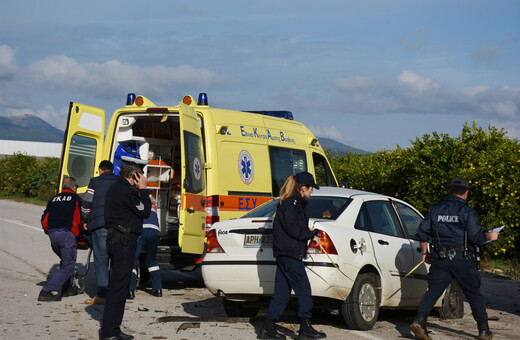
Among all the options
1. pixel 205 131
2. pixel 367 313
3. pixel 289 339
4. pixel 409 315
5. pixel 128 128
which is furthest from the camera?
pixel 128 128

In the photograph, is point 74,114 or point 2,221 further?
point 2,221

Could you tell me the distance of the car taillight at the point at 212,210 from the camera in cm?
1055

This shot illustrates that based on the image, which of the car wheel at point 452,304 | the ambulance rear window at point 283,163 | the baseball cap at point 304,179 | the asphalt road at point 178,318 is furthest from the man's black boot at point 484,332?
the ambulance rear window at point 283,163

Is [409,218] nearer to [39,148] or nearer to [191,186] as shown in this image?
[191,186]

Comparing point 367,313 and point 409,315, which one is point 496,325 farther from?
point 367,313

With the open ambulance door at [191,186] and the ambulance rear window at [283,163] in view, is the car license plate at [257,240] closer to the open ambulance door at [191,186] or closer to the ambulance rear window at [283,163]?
the open ambulance door at [191,186]

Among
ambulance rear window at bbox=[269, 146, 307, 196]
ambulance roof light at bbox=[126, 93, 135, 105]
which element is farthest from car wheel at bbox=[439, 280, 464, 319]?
ambulance roof light at bbox=[126, 93, 135, 105]

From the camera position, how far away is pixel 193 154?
408 inches

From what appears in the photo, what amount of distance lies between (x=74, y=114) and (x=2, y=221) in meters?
14.3

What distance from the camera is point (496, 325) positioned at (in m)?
8.77

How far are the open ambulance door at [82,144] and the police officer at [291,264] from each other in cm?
475

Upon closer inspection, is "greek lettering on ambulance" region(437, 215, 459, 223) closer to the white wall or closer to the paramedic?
the paramedic

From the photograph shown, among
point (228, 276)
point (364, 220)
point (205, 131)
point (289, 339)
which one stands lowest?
point (289, 339)

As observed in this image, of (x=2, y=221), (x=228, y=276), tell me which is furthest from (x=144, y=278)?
(x=2, y=221)
